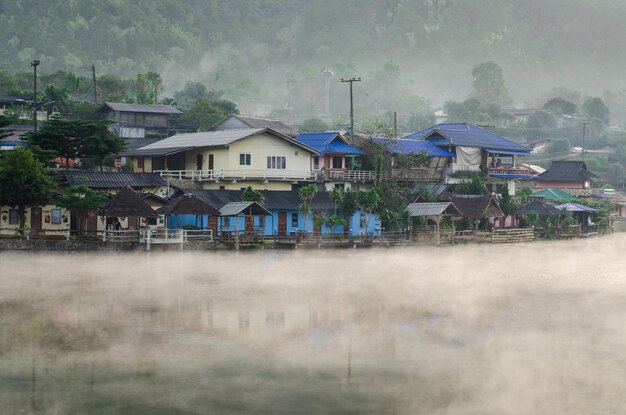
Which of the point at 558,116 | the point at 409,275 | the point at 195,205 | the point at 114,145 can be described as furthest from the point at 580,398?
the point at 558,116

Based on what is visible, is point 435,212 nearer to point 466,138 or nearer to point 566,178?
point 466,138

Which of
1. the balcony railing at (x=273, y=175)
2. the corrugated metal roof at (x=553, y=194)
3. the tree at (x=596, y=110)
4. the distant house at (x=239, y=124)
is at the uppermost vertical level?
the tree at (x=596, y=110)

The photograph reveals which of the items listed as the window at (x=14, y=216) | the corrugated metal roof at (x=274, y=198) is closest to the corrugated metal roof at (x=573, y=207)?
the corrugated metal roof at (x=274, y=198)

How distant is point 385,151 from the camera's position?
2810 inches

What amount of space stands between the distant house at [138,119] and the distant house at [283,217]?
29.4 metres

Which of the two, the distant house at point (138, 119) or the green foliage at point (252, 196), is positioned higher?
the distant house at point (138, 119)

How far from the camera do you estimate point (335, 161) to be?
231 feet

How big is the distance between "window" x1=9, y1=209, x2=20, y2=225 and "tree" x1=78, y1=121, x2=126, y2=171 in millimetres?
8769

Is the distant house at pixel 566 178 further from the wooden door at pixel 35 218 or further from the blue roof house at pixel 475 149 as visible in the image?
the wooden door at pixel 35 218

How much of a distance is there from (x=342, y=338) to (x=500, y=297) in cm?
1109

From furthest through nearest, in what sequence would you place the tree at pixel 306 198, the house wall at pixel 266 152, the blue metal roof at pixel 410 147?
the blue metal roof at pixel 410 147 < the house wall at pixel 266 152 < the tree at pixel 306 198

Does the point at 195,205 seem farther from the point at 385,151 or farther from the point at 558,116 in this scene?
the point at 558,116

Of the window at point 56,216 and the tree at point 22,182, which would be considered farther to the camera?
the window at point 56,216

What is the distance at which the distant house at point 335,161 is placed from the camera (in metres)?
66.7
